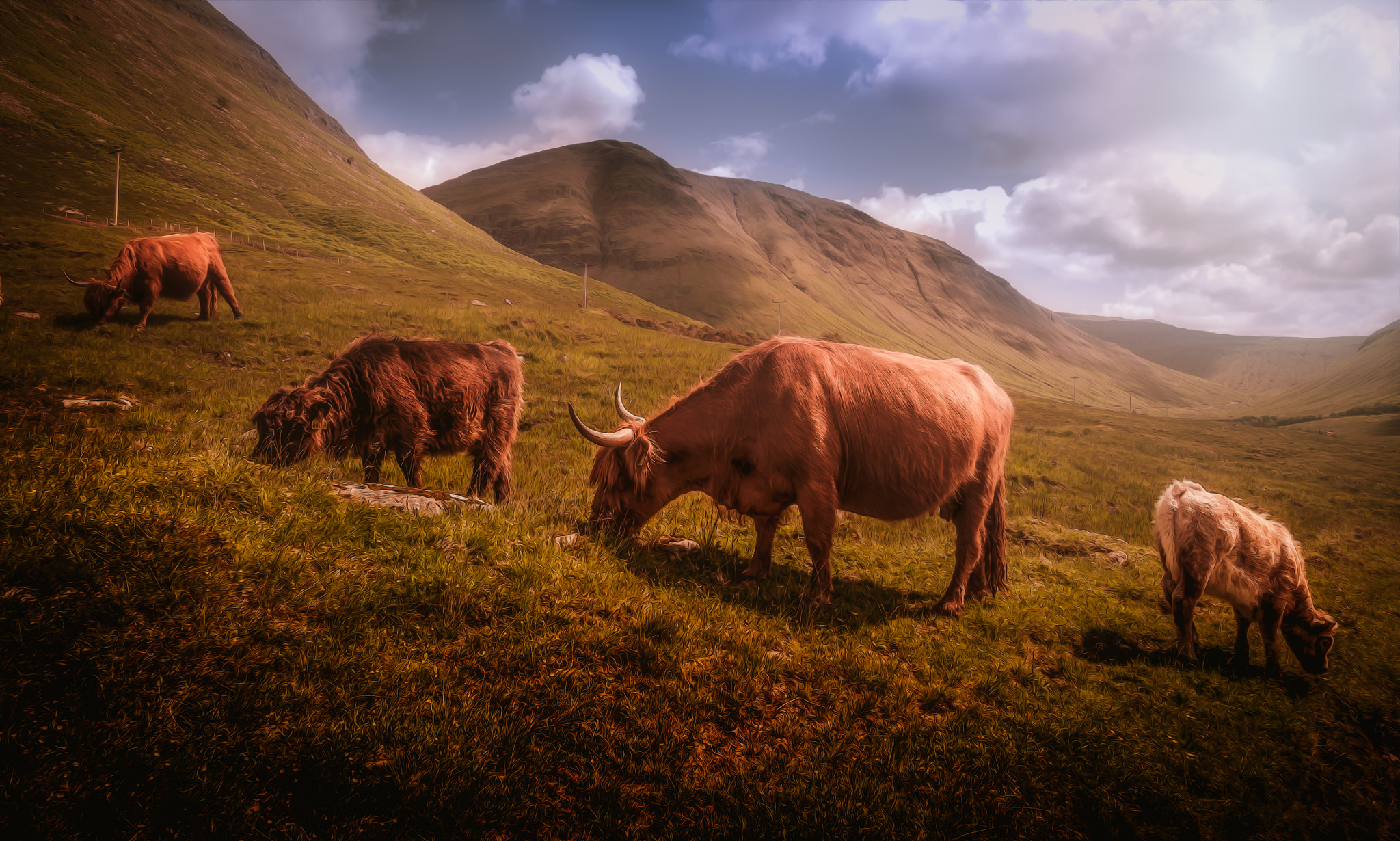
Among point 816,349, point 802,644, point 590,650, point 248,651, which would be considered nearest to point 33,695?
point 248,651

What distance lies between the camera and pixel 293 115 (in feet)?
339

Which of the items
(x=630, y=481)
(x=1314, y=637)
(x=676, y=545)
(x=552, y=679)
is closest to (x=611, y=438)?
(x=630, y=481)

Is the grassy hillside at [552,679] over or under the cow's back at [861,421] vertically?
under

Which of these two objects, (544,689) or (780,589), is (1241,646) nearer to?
(780,589)

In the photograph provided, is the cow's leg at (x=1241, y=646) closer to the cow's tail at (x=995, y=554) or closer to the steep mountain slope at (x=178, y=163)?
the cow's tail at (x=995, y=554)

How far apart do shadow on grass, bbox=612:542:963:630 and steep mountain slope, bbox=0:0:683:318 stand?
43.2ft

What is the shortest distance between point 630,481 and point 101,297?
12.2m

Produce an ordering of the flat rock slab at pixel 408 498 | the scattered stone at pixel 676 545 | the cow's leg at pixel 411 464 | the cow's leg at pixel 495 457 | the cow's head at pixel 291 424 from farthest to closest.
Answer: the cow's leg at pixel 495 457 → the cow's leg at pixel 411 464 → the cow's head at pixel 291 424 → the scattered stone at pixel 676 545 → the flat rock slab at pixel 408 498

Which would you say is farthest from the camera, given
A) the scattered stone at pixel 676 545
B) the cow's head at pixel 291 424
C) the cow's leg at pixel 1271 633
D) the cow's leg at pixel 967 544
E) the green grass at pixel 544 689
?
the cow's head at pixel 291 424

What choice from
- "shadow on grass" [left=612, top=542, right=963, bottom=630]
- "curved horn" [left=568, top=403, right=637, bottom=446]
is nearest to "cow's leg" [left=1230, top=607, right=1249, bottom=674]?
"shadow on grass" [left=612, top=542, right=963, bottom=630]

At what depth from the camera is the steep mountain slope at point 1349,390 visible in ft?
254

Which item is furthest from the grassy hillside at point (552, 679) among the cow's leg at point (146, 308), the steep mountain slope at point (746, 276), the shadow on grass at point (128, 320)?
the steep mountain slope at point (746, 276)

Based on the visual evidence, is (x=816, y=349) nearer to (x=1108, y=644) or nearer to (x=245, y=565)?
(x=1108, y=644)

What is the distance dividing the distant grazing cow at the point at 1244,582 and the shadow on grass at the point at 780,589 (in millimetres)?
2596
